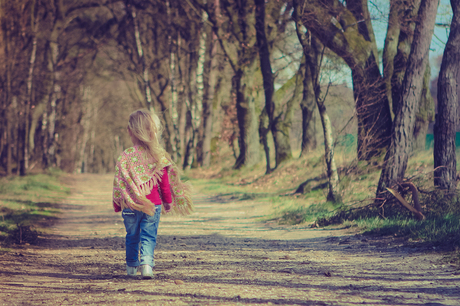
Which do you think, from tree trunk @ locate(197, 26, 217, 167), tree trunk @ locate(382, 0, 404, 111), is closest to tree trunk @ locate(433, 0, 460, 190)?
tree trunk @ locate(382, 0, 404, 111)

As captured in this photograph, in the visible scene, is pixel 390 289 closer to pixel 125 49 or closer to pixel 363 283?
pixel 363 283

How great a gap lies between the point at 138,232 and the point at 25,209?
749 cm

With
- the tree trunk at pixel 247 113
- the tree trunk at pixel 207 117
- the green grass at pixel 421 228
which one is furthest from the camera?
the tree trunk at pixel 207 117

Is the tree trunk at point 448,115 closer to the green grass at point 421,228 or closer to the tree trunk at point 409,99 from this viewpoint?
the tree trunk at point 409,99

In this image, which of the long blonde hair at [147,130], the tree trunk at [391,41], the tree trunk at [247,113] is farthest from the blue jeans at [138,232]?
the tree trunk at [247,113]

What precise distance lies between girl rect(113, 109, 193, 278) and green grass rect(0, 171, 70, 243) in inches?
135

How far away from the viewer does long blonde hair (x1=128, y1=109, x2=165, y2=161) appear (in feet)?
17.2

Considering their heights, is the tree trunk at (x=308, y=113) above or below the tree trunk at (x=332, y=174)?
above

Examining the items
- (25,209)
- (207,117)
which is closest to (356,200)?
(25,209)

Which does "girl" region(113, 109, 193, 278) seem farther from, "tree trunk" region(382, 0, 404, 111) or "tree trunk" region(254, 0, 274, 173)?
"tree trunk" region(254, 0, 274, 173)

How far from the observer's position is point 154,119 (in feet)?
17.5

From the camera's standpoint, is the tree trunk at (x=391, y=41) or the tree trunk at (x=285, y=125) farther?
the tree trunk at (x=285, y=125)

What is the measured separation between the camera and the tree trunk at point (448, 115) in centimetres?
915

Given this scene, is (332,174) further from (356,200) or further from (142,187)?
(142,187)
